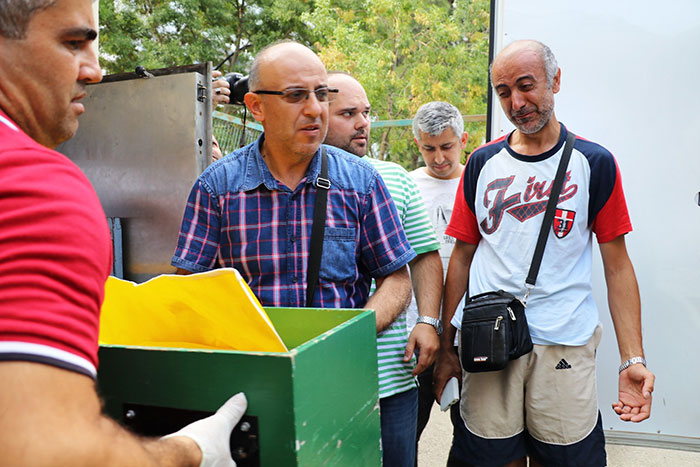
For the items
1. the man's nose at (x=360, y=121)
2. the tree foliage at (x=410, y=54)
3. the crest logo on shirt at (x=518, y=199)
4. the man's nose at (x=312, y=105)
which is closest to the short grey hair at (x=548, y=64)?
the crest logo on shirt at (x=518, y=199)

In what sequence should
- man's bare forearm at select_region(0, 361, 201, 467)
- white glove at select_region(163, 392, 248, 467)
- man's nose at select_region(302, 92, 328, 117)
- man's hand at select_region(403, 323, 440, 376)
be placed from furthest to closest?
man's hand at select_region(403, 323, 440, 376), man's nose at select_region(302, 92, 328, 117), white glove at select_region(163, 392, 248, 467), man's bare forearm at select_region(0, 361, 201, 467)

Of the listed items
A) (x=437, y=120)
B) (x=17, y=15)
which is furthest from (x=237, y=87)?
(x=17, y=15)

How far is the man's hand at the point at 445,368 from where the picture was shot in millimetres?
2260

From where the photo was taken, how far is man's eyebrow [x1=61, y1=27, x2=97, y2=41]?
0.79 metres

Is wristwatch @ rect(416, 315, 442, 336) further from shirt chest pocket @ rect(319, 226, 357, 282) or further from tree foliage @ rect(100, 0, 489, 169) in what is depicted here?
tree foliage @ rect(100, 0, 489, 169)

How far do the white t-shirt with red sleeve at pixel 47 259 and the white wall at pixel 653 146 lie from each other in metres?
2.90

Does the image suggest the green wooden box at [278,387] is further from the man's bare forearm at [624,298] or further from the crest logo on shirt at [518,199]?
the man's bare forearm at [624,298]

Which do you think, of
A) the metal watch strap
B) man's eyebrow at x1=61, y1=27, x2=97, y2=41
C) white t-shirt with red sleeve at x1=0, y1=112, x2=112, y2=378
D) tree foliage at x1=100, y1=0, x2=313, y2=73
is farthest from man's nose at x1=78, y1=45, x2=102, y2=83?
tree foliage at x1=100, y1=0, x2=313, y2=73

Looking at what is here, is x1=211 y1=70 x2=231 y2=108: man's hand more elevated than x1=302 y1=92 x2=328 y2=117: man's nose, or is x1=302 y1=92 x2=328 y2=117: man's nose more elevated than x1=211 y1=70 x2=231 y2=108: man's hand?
x1=211 y1=70 x2=231 y2=108: man's hand

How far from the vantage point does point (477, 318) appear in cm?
208

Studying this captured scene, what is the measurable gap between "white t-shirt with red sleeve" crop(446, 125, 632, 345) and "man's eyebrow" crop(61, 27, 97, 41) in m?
1.69

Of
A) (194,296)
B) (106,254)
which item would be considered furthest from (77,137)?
(106,254)

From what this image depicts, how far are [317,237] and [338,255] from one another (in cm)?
9

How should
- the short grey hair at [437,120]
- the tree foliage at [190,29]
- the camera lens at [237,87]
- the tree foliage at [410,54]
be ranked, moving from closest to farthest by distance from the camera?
the camera lens at [237,87], the short grey hair at [437,120], the tree foliage at [410,54], the tree foliage at [190,29]
